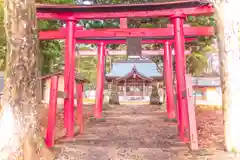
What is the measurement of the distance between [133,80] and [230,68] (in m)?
30.7

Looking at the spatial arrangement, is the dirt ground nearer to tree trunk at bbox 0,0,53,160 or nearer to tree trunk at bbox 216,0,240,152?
tree trunk at bbox 216,0,240,152

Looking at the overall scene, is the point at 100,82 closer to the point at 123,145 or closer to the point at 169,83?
the point at 169,83

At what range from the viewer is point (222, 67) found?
6191 mm

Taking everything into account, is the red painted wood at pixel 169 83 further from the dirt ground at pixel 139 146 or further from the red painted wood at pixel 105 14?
the red painted wood at pixel 105 14

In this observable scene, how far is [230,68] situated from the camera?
6.01 m

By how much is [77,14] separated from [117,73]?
27.4 metres

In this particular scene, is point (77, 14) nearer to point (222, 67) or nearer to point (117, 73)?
point (222, 67)

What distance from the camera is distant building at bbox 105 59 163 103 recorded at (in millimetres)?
35406

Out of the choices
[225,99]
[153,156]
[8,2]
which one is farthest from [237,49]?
[8,2]

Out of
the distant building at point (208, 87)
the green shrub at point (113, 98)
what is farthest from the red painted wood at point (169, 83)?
the distant building at point (208, 87)

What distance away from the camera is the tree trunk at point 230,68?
592 centimetres

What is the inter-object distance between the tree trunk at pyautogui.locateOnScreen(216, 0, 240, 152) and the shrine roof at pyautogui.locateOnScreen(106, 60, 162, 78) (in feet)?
94.3

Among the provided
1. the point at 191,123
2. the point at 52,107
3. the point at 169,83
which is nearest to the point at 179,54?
the point at 191,123

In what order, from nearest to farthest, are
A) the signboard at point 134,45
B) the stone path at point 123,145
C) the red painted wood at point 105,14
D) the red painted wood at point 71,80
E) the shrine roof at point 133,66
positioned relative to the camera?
the stone path at point 123,145, the red painted wood at point 71,80, the red painted wood at point 105,14, the signboard at point 134,45, the shrine roof at point 133,66
